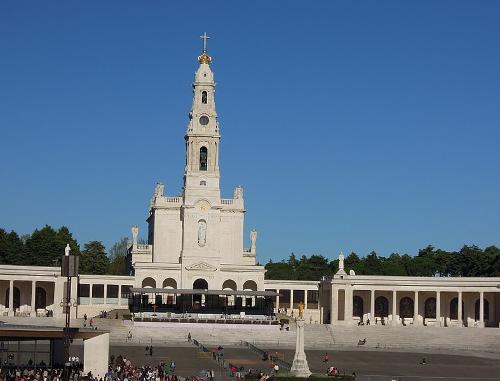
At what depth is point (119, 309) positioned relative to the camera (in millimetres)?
114062

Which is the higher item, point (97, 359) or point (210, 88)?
point (210, 88)

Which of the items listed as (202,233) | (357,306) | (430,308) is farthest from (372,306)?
(202,233)

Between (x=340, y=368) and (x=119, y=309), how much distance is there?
146 ft

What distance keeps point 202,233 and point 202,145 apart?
986 centimetres

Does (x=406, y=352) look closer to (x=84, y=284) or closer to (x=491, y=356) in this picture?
(x=491, y=356)

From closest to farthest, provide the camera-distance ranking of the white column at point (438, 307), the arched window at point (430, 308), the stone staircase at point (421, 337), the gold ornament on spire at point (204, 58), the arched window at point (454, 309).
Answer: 1. the stone staircase at point (421, 337)
2. the white column at point (438, 307)
3. the gold ornament on spire at point (204, 58)
4. the arched window at point (454, 309)
5. the arched window at point (430, 308)

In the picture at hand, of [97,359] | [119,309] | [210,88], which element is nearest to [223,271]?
[119,309]

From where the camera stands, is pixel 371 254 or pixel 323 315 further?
pixel 371 254

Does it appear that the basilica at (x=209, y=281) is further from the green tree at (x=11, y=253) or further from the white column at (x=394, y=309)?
the green tree at (x=11, y=253)

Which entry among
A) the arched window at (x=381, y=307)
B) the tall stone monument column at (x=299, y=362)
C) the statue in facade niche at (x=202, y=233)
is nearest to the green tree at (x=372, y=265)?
the arched window at (x=381, y=307)

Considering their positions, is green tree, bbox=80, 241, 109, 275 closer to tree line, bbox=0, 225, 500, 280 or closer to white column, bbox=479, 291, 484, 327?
tree line, bbox=0, 225, 500, 280

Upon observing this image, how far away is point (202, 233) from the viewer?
118m

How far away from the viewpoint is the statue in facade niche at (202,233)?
11781 cm

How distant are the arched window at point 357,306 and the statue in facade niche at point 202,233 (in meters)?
19.3
